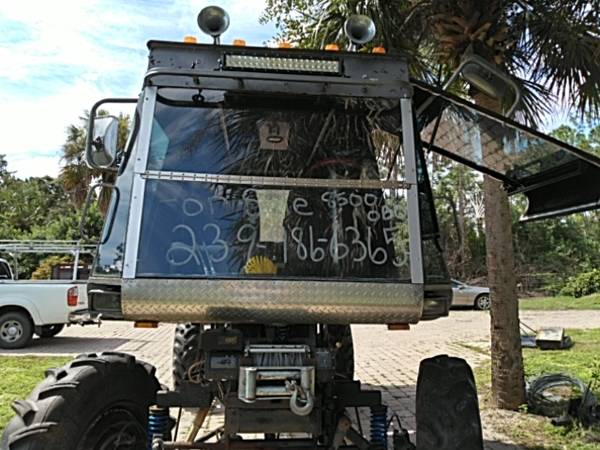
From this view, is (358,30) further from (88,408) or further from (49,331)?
(49,331)

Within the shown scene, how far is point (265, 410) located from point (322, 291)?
716 millimetres

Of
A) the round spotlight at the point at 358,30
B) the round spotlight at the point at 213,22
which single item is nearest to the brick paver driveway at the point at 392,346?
the round spotlight at the point at 358,30

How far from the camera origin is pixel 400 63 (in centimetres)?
354

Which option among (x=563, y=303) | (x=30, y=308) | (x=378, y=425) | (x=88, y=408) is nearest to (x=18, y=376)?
Answer: (x=30, y=308)

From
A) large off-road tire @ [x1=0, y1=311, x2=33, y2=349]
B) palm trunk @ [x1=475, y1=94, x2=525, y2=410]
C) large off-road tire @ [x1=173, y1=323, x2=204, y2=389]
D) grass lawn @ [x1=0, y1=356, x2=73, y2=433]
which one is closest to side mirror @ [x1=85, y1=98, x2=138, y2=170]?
large off-road tire @ [x1=173, y1=323, x2=204, y2=389]

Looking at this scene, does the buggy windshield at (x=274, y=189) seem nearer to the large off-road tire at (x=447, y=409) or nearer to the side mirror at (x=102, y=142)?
the side mirror at (x=102, y=142)

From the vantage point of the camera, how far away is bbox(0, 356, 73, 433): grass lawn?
6954 millimetres

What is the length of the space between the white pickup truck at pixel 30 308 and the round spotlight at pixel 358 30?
385 inches

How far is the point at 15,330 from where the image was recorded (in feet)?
39.0

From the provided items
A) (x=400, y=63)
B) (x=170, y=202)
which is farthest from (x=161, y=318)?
(x=400, y=63)

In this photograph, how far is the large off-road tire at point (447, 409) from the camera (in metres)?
3.10

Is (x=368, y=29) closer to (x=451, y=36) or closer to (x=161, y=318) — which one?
(x=161, y=318)

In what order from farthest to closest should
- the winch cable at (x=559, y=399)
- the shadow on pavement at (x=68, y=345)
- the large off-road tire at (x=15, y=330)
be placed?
the large off-road tire at (x=15, y=330) < the shadow on pavement at (x=68, y=345) < the winch cable at (x=559, y=399)

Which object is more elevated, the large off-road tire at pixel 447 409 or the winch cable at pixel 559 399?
the large off-road tire at pixel 447 409
